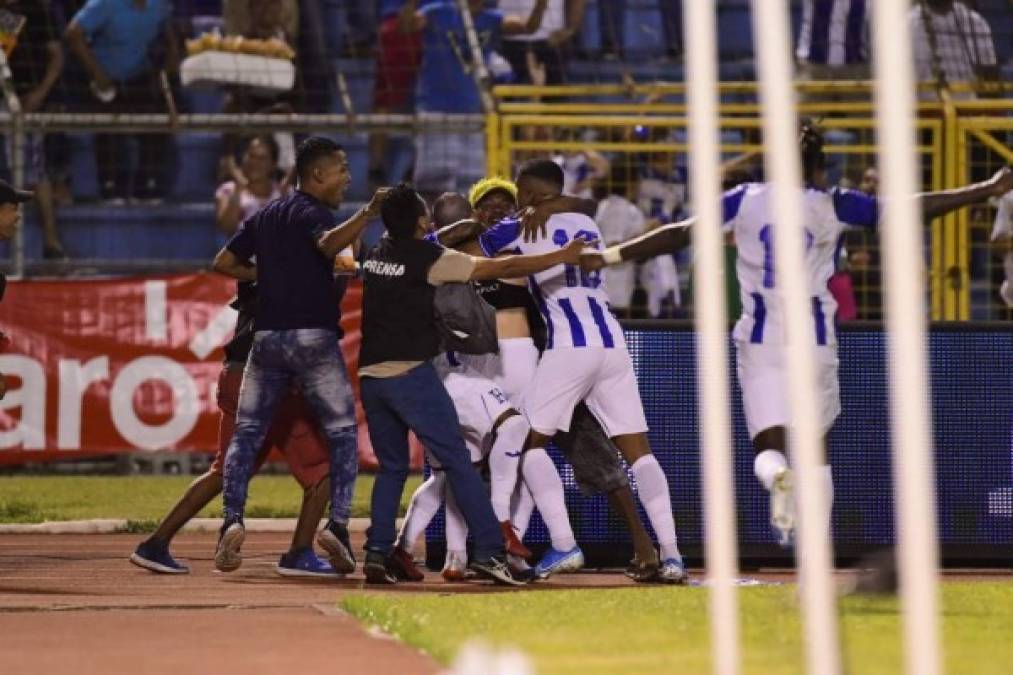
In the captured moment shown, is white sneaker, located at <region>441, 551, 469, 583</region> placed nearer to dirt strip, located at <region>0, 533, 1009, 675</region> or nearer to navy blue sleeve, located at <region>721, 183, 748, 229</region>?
dirt strip, located at <region>0, 533, 1009, 675</region>

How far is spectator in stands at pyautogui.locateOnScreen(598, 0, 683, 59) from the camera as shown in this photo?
2323 cm

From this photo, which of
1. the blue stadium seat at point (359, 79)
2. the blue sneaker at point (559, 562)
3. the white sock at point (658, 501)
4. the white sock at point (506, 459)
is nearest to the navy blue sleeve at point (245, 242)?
the white sock at point (506, 459)

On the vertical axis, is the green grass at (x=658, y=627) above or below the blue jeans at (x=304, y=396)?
below

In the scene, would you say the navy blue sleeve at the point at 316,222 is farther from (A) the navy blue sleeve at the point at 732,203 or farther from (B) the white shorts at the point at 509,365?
(A) the navy blue sleeve at the point at 732,203

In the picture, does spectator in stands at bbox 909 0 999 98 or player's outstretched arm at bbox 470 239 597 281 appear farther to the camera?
spectator in stands at bbox 909 0 999 98

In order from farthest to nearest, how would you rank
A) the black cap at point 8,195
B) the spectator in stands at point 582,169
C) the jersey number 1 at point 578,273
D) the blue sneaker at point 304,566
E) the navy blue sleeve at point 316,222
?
1. the spectator in stands at point 582,169
2. the black cap at point 8,195
3. the blue sneaker at point 304,566
4. the navy blue sleeve at point 316,222
5. the jersey number 1 at point 578,273

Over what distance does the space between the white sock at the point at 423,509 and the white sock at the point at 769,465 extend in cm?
254

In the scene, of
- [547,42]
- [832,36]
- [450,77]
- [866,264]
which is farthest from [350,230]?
[832,36]

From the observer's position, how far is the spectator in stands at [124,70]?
2189cm

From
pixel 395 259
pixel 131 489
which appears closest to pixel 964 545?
pixel 395 259

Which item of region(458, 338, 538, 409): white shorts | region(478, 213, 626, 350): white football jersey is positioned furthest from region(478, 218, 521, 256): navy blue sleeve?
region(458, 338, 538, 409): white shorts

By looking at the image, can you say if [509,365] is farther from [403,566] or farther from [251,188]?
[251,188]

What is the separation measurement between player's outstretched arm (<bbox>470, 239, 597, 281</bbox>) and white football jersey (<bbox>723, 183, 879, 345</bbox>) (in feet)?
3.00

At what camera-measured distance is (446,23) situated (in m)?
22.4
